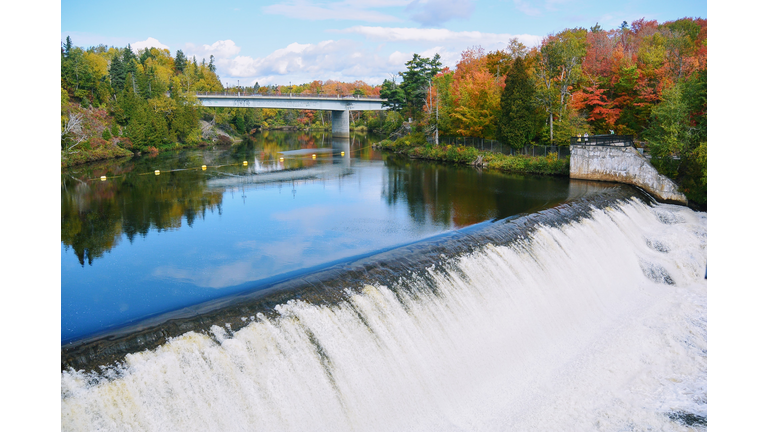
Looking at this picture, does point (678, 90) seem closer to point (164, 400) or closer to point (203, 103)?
point (164, 400)

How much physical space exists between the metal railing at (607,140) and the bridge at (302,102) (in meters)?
29.8

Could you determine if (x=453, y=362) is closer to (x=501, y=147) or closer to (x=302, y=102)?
(x=501, y=147)

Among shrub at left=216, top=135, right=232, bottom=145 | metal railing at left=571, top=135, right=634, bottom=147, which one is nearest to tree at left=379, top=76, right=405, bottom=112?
shrub at left=216, top=135, right=232, bottom=145

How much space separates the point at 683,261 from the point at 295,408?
1358cm

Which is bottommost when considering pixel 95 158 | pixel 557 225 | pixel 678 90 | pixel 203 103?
pixel 557 225

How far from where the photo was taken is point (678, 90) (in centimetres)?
2308

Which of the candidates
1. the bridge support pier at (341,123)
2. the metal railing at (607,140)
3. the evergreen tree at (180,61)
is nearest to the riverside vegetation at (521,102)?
the metal railing at (607,140)

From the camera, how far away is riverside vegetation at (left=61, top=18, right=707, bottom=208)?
23.6 meters

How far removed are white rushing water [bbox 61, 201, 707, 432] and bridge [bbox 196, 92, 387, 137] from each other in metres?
43.0

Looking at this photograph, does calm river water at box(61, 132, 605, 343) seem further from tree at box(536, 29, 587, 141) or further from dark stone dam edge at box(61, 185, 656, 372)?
tree at box(536, 29, 587, 141)

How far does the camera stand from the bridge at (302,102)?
58.3 meters

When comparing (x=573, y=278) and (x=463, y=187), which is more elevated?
(x=463, y=187)

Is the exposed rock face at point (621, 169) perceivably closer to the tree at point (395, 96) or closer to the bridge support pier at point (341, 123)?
the tree at point (395, 96)

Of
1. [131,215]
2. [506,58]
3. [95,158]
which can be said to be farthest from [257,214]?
[506,58]
